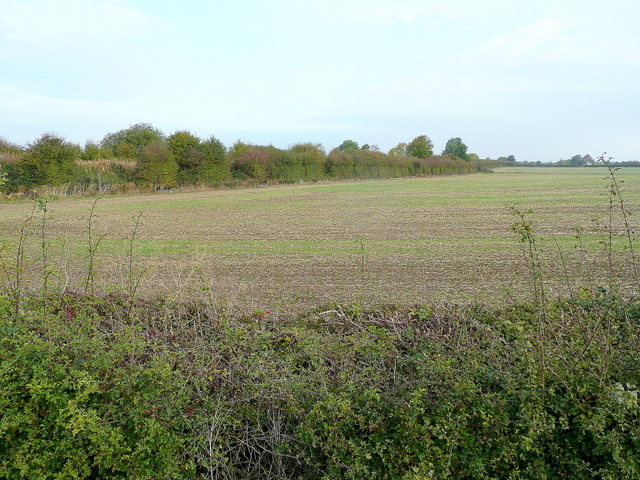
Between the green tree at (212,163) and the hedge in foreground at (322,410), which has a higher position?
the green tree at (212,163)

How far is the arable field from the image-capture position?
7.52 m

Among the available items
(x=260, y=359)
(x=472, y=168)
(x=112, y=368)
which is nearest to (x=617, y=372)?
(x=260, y=359)

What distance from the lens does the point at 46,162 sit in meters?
35.0

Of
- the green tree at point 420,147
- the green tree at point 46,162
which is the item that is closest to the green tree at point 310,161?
the green tree at point 46,162

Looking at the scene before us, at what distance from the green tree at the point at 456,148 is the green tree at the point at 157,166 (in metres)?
110

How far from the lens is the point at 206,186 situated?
48.2m

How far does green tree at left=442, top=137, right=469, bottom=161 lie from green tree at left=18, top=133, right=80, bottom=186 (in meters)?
120

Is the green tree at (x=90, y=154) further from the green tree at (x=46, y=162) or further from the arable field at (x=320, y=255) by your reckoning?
the arable field at (x=320, y=255)

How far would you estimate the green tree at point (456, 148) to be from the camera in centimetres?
14199

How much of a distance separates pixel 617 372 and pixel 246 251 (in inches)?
431

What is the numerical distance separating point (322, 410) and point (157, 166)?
43.6 meters

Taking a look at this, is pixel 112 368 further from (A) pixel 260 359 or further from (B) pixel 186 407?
(A) pixel 260 359

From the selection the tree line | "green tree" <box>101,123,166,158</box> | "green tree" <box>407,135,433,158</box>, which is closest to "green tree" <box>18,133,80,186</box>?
the tree line

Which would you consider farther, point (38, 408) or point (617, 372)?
point (617, 372)
